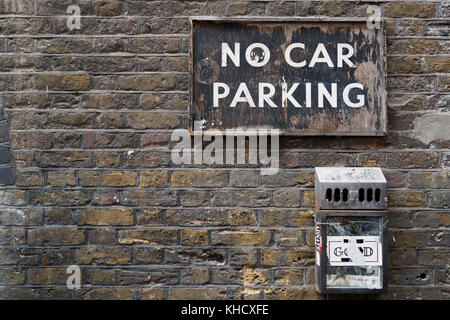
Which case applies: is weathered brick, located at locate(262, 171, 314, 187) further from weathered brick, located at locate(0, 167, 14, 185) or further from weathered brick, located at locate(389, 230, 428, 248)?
weathered brick, located at locate(0, 167, 14, 185)

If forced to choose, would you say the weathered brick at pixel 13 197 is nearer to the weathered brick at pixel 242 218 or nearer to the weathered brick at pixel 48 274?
the weathered brick at pixel 48 274

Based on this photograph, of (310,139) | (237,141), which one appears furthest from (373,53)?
(237,141)

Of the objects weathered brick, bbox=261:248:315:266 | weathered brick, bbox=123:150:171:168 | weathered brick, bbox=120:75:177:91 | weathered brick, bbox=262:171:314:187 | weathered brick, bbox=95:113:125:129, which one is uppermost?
weathered brick, bbox=120:75:177:91

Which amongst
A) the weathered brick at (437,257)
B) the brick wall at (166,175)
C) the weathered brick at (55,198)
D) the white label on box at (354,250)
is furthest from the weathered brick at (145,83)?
the weathered brick at (437,257)

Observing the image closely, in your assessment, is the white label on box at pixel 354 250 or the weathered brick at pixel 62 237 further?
the weathered brick at pixel 62 237

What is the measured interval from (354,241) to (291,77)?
37.7 inches

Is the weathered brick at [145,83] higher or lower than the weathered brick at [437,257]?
higher

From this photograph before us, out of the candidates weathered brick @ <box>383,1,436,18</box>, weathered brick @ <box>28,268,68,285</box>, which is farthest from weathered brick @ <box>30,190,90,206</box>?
weathered brick @ <box>383,1,436,18</box>

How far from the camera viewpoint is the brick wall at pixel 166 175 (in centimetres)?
219

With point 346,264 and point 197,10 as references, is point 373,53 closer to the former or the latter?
point 197,10

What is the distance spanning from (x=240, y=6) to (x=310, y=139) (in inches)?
34.0

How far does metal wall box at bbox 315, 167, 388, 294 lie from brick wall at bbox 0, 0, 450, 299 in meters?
0.24

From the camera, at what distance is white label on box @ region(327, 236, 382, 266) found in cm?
195

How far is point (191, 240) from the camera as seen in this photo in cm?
220
